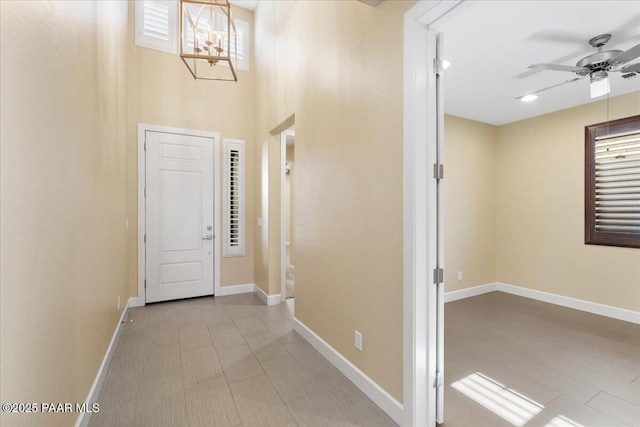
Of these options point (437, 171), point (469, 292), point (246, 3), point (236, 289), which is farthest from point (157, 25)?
point (469, 292)

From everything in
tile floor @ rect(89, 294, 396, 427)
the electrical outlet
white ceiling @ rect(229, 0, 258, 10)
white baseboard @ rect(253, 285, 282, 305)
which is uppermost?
white ceiling @ rect(229, 0, 258, 10)

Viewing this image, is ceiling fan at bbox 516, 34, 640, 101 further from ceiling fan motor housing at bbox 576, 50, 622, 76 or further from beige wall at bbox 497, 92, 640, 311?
beige wall at bbox 497, 92, 640, 311

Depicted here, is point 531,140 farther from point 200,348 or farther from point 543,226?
point 200,348

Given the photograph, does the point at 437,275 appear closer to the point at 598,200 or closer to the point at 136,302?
the point at 598,200

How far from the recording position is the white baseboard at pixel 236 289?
4.60 meters

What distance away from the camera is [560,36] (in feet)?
8.41

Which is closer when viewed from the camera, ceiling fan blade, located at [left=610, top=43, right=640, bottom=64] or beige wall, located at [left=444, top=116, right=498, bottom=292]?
ceiling fan blade, located at [left=610, top=43, right=640, bottom=64]

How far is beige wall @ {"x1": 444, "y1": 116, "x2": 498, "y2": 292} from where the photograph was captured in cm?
459

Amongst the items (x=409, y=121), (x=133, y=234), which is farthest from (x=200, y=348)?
(x=409, y=121)

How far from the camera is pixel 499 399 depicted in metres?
2.11

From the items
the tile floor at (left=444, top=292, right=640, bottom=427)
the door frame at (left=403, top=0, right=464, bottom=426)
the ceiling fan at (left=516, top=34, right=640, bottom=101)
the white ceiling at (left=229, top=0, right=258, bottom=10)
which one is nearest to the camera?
the door frame at (left=403, top=0, right=464, bottom=426)

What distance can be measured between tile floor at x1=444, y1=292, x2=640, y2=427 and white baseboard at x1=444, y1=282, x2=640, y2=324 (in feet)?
0.46

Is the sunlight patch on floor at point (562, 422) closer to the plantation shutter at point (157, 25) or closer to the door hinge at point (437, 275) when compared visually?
the door hinge at point (437, 275)

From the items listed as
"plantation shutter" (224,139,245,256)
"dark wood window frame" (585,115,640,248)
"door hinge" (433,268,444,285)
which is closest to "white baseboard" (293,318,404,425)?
"door hinge" (433,268,444,285)
